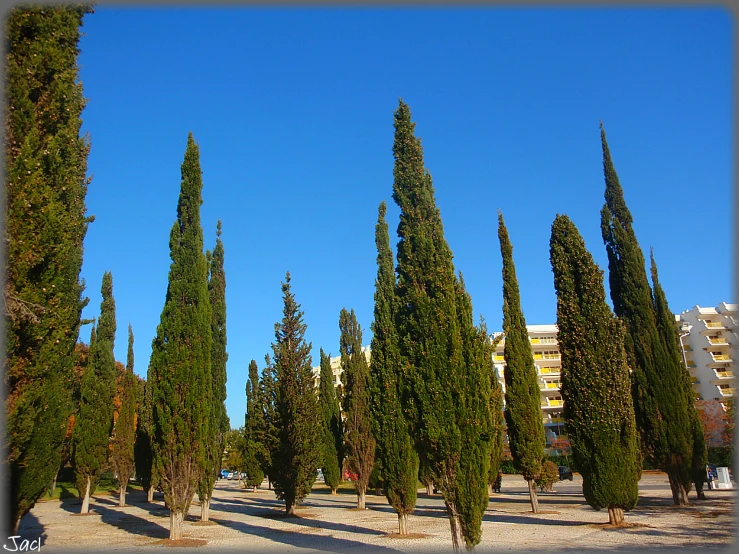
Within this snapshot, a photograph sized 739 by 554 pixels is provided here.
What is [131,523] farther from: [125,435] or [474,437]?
[474,437]

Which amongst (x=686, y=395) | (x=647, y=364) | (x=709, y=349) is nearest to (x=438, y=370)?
(x=647, y=364)

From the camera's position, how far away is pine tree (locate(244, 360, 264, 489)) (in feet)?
75.3

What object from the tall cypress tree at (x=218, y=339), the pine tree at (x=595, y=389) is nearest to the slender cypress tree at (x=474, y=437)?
the pine tree at (x=595, y=389)

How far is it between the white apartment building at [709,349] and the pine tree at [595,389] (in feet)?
184

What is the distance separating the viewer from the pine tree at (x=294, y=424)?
72.3ft

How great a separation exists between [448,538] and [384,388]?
4635 mm

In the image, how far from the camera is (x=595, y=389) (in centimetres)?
1462

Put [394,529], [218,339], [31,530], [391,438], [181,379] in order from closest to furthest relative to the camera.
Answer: [181,379] → [391,438] → [394,529] → [31,530] → [218,339]

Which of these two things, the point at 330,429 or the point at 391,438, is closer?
the point at 391,438

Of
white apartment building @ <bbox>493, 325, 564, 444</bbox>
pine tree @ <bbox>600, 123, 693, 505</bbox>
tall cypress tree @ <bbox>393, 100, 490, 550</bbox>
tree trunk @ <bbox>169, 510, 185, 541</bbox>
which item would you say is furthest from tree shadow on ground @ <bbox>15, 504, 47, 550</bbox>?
white apartment building @ <bbox>493, 325, 564, 444</bbox>

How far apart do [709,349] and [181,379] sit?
69.8 m

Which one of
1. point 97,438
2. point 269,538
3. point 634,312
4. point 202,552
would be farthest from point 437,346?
point 97,438

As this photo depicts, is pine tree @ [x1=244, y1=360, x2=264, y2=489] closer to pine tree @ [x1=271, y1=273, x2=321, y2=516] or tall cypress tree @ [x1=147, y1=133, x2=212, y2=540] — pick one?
pine tree @ [x1=271, y1=273, x2=321, y2=516]

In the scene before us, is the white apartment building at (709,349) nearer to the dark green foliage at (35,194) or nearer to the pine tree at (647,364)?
the pine tree at (647,364)
